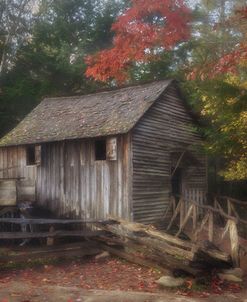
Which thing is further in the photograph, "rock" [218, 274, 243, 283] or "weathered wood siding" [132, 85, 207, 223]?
"weathered wood siding" [132, 85, 207, 223]

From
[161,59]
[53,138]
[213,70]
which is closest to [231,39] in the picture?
[161,59]

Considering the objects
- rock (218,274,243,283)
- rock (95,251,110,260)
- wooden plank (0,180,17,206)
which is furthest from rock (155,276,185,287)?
wooden plank (0,180,17,206)

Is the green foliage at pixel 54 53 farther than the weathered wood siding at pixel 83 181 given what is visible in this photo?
Yes

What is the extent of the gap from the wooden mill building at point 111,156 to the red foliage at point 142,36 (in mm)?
4146

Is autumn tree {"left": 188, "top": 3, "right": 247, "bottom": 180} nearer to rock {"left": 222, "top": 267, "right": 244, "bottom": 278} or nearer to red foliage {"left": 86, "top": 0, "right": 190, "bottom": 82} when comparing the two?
red foliage {"left": 86, "top": 0, "right": 190, "bottom": 82}

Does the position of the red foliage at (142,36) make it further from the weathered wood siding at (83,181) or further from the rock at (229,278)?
the rock at (229,278)

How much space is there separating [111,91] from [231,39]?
8974mm

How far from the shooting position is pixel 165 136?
18016mm

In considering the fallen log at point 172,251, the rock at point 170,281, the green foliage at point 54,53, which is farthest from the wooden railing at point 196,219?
the green foliage at point 54,53

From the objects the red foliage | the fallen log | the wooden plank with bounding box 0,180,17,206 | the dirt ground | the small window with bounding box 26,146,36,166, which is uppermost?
the red foliage

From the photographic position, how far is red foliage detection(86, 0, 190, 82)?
75.6 ft

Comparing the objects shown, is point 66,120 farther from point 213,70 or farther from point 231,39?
point 231,39

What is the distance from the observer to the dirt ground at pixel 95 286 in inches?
375

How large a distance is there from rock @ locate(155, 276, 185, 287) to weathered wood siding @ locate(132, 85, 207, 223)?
17.0ft
